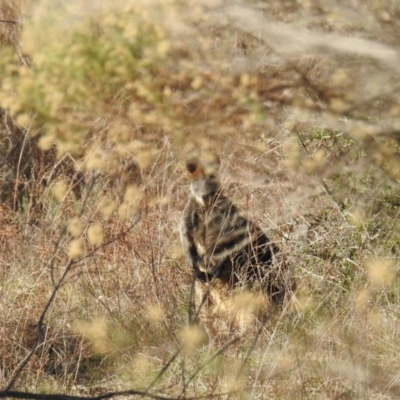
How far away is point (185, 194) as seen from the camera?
24.9 ft

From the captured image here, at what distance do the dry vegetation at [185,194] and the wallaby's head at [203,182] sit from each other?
171 mm

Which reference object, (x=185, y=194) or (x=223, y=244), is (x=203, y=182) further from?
(x=185, y=194)

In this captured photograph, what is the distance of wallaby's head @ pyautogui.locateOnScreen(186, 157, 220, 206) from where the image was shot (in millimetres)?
6475

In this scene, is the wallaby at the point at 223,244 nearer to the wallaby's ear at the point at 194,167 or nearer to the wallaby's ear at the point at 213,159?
the wallaby's ear at the point at 194,167

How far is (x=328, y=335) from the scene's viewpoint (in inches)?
194

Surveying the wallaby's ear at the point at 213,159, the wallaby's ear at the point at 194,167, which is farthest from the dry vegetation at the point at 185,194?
the wallaby's ear at the point at 194,167

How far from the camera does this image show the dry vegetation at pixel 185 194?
489 cm

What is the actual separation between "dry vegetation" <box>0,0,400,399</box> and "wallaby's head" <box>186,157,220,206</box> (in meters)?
0.17

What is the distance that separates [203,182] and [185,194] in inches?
41.5

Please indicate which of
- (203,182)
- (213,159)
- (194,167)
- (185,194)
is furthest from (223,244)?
(185,194)

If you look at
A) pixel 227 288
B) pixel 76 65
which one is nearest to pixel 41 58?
pixel 76 65

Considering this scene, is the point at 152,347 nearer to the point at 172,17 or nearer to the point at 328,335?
the point at 328,335

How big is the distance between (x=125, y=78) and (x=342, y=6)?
4.71 metres

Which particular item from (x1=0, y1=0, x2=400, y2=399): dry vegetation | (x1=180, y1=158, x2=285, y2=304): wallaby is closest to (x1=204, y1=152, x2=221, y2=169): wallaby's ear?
(x1=0, y1=0, x2=400, y2=399): dry vegetation
